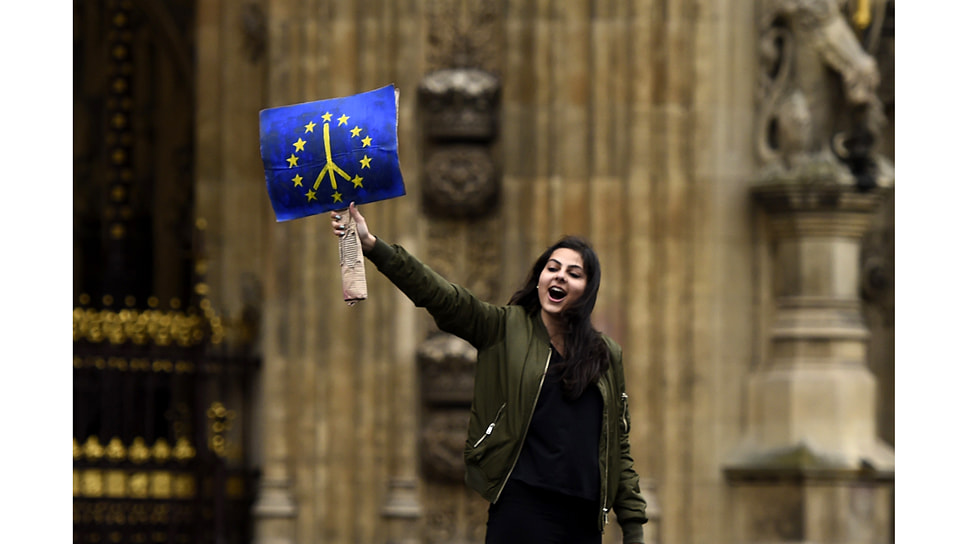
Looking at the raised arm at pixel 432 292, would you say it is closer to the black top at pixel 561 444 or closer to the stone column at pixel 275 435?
the black top at pixel 561 444

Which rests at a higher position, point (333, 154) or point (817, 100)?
point (817, 100)

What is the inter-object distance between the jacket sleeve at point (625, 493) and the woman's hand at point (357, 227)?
3.09ft

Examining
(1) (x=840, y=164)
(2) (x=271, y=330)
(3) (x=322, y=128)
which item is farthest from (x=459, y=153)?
(3) (x=322, y=128)

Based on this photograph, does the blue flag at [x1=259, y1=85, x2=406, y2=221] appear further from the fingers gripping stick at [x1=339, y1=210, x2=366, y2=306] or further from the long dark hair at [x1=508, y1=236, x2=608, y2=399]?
the long dark hair at [x1=508, y1=236, x2=608, y2=399]

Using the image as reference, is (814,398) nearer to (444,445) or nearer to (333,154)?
(444,445)

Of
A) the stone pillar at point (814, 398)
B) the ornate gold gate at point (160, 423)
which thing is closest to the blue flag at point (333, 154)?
the ornate gold gate at point (160, 423)

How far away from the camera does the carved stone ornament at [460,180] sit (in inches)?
440

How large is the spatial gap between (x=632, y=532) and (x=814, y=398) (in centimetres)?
503

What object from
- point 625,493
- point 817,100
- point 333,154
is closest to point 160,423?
point 817,100

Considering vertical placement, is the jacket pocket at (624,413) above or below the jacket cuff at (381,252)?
below

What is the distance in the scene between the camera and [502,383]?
6.38 metres

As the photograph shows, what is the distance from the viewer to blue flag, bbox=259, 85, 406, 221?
6.43 metres

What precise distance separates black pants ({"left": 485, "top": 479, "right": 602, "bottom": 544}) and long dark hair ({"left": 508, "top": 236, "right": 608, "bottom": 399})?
13.8 inches

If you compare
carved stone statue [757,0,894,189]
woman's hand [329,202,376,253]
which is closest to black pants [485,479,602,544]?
woman's hand [329,202,376,253]
